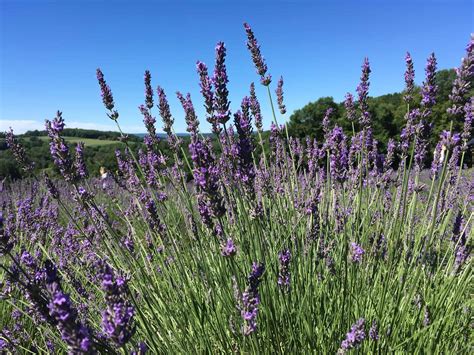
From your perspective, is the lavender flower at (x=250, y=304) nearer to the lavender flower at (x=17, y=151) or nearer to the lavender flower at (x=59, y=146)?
the lavender flower at (x=59, y=146)

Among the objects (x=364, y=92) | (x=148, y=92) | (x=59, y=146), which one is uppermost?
(x=148, y=92)

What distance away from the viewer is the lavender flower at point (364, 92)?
2375 mm

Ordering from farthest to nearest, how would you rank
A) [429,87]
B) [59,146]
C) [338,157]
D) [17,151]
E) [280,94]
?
[280,94] < [338,157] < [17,151] < [429,87] < [59,146]

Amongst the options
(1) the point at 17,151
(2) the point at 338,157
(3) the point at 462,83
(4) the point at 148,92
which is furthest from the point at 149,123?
(3) the point at 462,83

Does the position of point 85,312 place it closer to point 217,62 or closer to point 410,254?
point 217,62

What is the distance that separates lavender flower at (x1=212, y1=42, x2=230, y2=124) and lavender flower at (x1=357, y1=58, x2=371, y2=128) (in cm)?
109

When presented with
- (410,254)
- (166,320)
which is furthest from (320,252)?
(166,320)

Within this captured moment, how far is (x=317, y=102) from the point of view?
18.6 meters

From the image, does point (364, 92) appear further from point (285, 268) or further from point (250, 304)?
point (250, 304)

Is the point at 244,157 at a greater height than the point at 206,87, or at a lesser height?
lesser

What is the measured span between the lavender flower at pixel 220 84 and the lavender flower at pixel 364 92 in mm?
1092

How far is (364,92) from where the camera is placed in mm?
2373

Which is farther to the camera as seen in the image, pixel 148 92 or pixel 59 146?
pixel 148 92

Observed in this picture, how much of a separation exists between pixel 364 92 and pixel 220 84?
1.16 m
